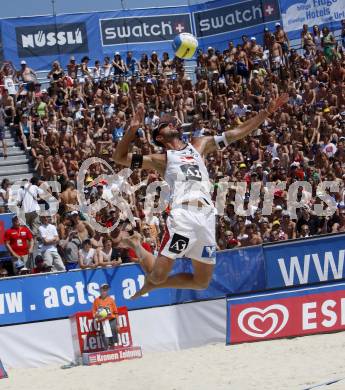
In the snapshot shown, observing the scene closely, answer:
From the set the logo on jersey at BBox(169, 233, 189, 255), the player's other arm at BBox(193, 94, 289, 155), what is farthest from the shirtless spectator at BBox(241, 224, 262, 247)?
the logo on jersey at BBox(169, 233, 189, 255)

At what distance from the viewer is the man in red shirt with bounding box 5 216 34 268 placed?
55.8 feet

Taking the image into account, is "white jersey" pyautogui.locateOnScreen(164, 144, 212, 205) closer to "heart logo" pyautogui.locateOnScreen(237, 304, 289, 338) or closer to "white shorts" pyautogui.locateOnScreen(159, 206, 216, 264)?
"white shorts" pyautogui.locateOnScreen(159, 206, 216, 264)

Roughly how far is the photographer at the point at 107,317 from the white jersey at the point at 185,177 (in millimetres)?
5851

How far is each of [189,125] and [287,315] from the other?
8.61 meters

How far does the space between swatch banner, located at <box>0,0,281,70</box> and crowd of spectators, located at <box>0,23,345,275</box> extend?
700 mm

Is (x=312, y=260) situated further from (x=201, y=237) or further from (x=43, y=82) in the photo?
(x=43, y=82)

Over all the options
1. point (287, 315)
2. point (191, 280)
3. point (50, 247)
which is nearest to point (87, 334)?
point (50, 247)

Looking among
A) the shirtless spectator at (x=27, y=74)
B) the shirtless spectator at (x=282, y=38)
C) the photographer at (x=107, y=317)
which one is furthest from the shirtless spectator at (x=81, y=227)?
the shirtless spectator at (x=282, y=38)

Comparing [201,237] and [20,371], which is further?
[20,371]

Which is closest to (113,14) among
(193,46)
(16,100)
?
(16,100)

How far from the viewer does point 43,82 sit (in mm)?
24109

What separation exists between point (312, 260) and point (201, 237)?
679cm

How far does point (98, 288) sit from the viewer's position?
606 inches

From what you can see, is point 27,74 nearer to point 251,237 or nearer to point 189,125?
point 189,125
